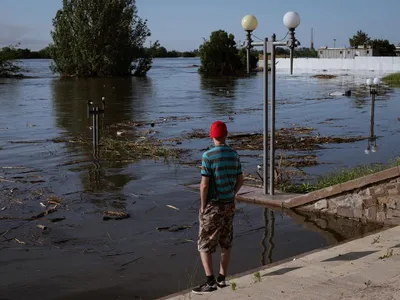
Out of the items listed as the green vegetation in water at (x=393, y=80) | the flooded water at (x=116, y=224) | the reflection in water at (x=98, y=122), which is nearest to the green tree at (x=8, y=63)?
the reflection in water at (x=98, y=122)

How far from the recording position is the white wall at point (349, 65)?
8088cm

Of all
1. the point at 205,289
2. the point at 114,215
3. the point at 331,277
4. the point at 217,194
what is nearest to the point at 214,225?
the point at 217,194

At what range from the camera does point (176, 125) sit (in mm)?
25031

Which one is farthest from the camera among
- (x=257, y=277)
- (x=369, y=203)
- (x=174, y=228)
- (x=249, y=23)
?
(x=249, y=23)

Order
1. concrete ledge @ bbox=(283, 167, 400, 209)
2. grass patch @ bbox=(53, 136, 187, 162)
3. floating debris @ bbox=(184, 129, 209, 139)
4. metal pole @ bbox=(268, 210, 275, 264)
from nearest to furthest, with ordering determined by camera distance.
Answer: metal pole @ bbox=(268, 210, 275, 264), concrete ledge @ bbox=(283, 167, 400, 209), grass patch @ bbox=(53, 136, 187, 162), floating debris @ bbox=(184, 129, 209, 139)

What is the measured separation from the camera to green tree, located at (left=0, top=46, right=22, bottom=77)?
7562cm

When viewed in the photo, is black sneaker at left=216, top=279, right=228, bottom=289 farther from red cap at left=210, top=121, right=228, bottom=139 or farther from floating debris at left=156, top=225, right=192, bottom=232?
floating debris at left=156, top=225, right=192, bottom=232

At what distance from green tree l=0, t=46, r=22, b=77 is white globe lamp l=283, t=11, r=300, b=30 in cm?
7113

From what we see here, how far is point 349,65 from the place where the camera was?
90.1 meters

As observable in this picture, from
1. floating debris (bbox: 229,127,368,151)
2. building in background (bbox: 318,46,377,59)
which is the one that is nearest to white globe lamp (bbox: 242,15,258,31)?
floating debris (bbox: 229,127,368,151)

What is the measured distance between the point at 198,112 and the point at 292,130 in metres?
9.64

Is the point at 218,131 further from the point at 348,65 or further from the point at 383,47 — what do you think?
the point at 383,47

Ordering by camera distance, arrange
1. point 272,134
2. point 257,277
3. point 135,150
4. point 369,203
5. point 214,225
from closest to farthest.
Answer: point 214,225 → point 257,277 → point 369,203 → point 272,134 → point 135,150

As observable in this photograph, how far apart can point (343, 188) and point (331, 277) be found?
337 cm
